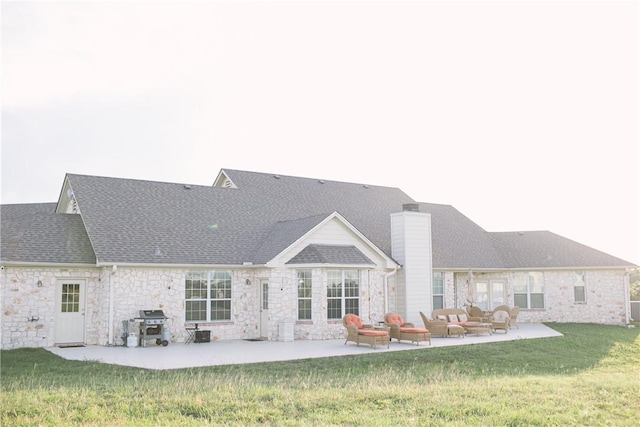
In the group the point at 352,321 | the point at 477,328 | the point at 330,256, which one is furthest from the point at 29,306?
the point at 477,328

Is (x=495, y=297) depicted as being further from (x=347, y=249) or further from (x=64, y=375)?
(x=64, y=375)

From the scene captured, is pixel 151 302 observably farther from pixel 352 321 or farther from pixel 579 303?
pixel 579 303

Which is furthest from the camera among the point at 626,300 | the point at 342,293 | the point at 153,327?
the point at 626,300

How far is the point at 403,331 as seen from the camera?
21.0 meters

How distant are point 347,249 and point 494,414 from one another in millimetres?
13693

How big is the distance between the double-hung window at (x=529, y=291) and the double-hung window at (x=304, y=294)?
12.4 meters

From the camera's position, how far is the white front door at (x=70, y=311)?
20141mm

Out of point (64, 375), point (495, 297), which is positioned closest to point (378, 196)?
point (495, 297)

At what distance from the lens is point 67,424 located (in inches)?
357

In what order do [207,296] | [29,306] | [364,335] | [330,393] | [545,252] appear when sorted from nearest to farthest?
[330,393], [29,306], [364,335], [207,296], [545,252]

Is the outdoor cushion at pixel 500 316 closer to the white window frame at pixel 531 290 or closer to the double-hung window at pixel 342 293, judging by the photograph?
the white window frame at pixel 531 290

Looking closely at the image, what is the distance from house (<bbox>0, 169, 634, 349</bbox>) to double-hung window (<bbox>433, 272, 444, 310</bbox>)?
0.06 metres

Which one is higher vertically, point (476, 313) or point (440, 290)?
point (440, 290)

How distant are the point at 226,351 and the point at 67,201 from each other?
34.7 feet
